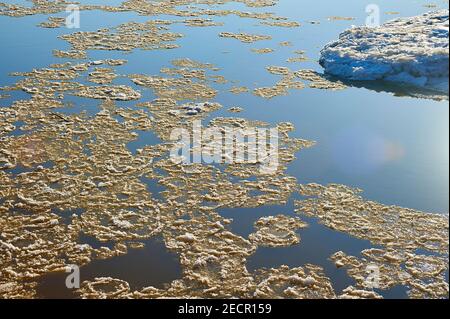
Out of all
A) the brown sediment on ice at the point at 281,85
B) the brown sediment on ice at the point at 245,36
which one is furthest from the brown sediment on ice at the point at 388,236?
the brown sediment on ice at the point at 245,36

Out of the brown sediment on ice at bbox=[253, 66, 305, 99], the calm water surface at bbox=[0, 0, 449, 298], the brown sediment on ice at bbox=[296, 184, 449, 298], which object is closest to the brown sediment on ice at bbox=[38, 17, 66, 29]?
the calm water surface at bbox=[0, 0, 449, 298]

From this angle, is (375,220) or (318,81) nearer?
(375,220)

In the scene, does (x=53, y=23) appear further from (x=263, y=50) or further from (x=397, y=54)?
(x=397, y=54)

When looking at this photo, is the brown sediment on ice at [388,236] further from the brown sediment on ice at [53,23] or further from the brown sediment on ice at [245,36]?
the brown sediment on ice at [53,23]

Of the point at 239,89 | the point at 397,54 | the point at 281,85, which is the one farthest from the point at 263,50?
the point at 397,54

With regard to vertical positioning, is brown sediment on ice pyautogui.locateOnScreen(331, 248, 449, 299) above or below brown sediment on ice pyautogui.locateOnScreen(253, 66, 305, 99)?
below

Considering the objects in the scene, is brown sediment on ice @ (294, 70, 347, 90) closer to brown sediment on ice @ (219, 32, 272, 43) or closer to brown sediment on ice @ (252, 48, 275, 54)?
brown sediment on ice @ (252, 48, 275, 54)

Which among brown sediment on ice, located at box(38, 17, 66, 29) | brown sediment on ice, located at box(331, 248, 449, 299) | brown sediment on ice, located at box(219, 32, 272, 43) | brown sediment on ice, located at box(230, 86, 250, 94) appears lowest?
brown sediment on ice, located at box(331, 248, 449, 299)

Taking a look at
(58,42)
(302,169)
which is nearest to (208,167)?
(302,169)
